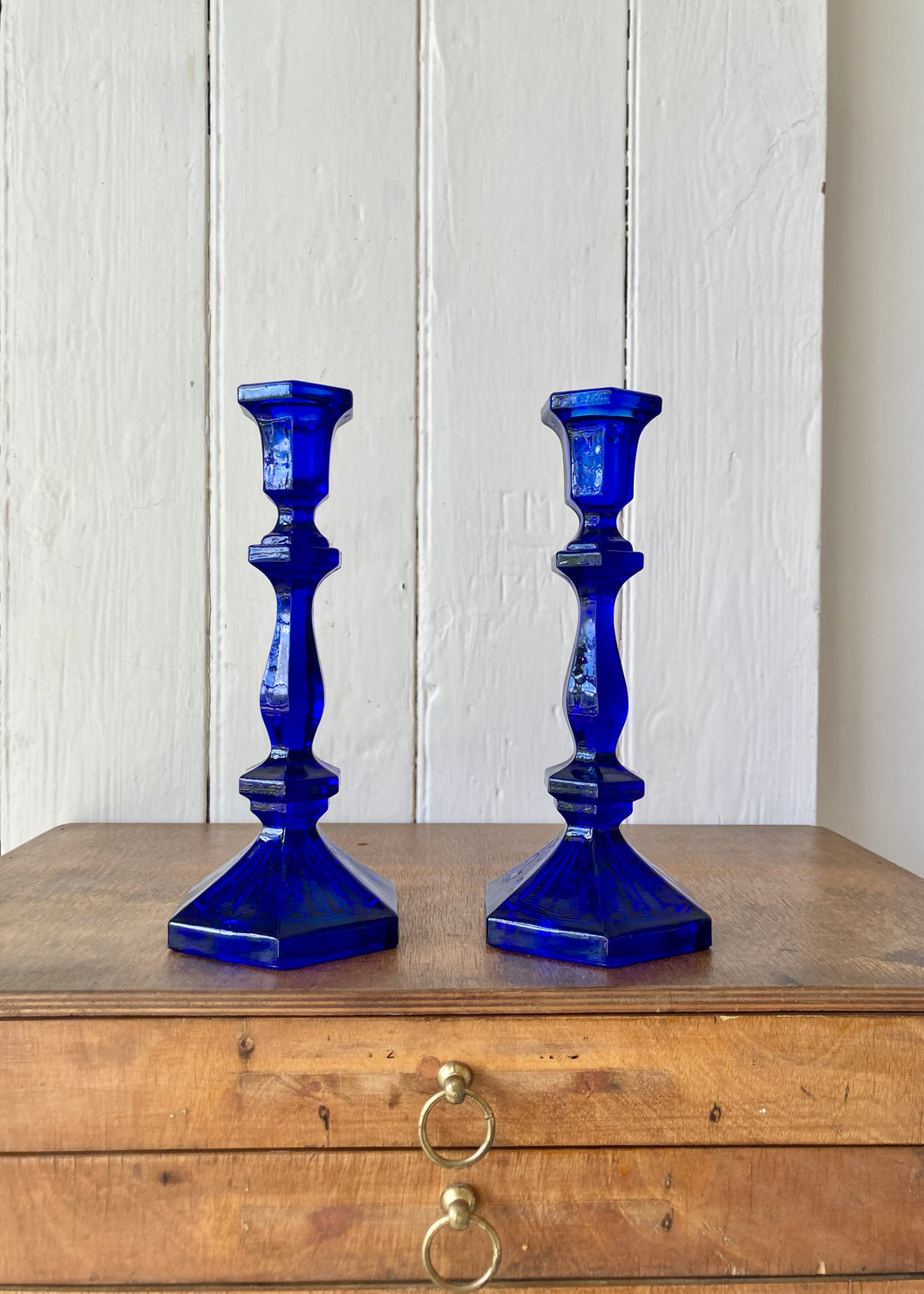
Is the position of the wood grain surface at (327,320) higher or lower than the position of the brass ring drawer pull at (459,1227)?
higher

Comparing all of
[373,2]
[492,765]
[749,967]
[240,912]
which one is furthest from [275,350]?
[749,967]

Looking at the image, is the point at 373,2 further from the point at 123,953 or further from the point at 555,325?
the point at 123,953

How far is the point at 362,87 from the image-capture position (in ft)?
2.90

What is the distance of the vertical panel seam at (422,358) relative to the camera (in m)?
0.89

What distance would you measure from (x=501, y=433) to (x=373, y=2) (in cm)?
40

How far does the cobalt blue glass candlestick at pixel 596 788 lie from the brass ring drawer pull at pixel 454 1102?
3.2 inches

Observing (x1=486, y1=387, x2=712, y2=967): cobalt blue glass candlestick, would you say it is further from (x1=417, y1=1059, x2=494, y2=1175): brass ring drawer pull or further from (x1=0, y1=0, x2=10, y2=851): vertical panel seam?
(x1=0, y1=0, x2=10, y2=851): vertical panel seam

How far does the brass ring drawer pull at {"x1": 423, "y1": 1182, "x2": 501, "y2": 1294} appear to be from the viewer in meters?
0.47

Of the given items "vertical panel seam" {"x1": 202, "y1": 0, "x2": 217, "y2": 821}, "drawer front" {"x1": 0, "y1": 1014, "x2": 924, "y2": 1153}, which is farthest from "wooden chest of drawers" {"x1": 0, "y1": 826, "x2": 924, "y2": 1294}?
"vertical panel seam" {"x1": 202, "y1": 0, "x2": 217, "y2": 821}

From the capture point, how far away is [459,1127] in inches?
19.0

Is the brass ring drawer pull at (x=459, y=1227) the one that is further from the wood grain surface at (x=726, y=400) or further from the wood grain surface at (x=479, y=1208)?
the wood grain surface at (x=726, y=400)

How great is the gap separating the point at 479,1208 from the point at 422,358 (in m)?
0.67

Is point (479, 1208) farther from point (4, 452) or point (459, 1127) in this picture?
point (4, 452)

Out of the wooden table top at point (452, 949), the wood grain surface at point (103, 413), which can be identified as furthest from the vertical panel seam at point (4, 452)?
the wooden table top at point (452, 949)
